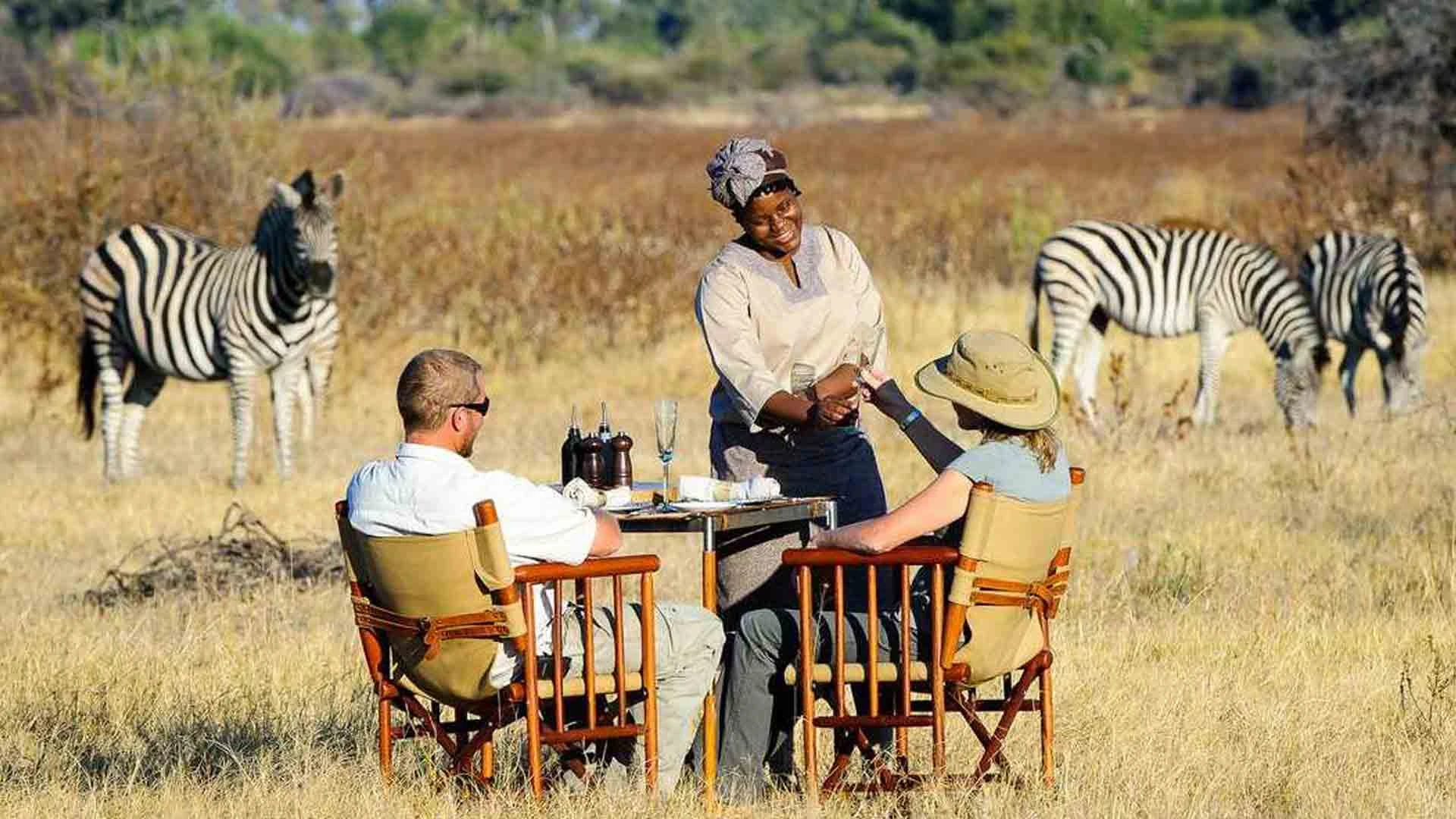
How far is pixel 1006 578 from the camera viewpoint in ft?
20.7

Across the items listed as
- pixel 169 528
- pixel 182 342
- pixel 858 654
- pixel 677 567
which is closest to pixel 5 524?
pixel 169 528

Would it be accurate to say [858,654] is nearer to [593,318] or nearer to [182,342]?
[182,342]

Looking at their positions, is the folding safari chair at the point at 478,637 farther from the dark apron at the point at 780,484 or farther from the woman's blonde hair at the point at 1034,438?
the woman's blonde hair at the point at 1034,438

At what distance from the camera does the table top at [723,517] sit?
21.5 ft

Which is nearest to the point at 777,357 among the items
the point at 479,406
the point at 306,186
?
the point at 479,406

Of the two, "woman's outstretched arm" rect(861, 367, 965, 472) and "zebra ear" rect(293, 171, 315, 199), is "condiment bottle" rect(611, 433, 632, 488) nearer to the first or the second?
"woman's outstretched arm" rect(861, 367, 965, 472)

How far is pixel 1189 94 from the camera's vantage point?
76.6 m

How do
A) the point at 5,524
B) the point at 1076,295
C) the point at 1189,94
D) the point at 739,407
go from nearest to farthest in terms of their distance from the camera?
the point at 739,407 → the point at 5,524 → the point at 1076,295 → the point at 1189,94

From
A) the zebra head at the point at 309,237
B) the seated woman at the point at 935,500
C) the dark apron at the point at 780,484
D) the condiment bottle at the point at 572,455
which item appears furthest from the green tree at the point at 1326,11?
the seated woman at the point at 935,500

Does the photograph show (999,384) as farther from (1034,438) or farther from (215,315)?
(215,315)

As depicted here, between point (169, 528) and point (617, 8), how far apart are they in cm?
15285

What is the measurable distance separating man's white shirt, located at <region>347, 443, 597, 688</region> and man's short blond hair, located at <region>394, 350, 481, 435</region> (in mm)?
77

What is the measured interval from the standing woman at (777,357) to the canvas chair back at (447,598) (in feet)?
4.36

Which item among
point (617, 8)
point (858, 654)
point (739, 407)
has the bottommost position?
point (858, 654)
